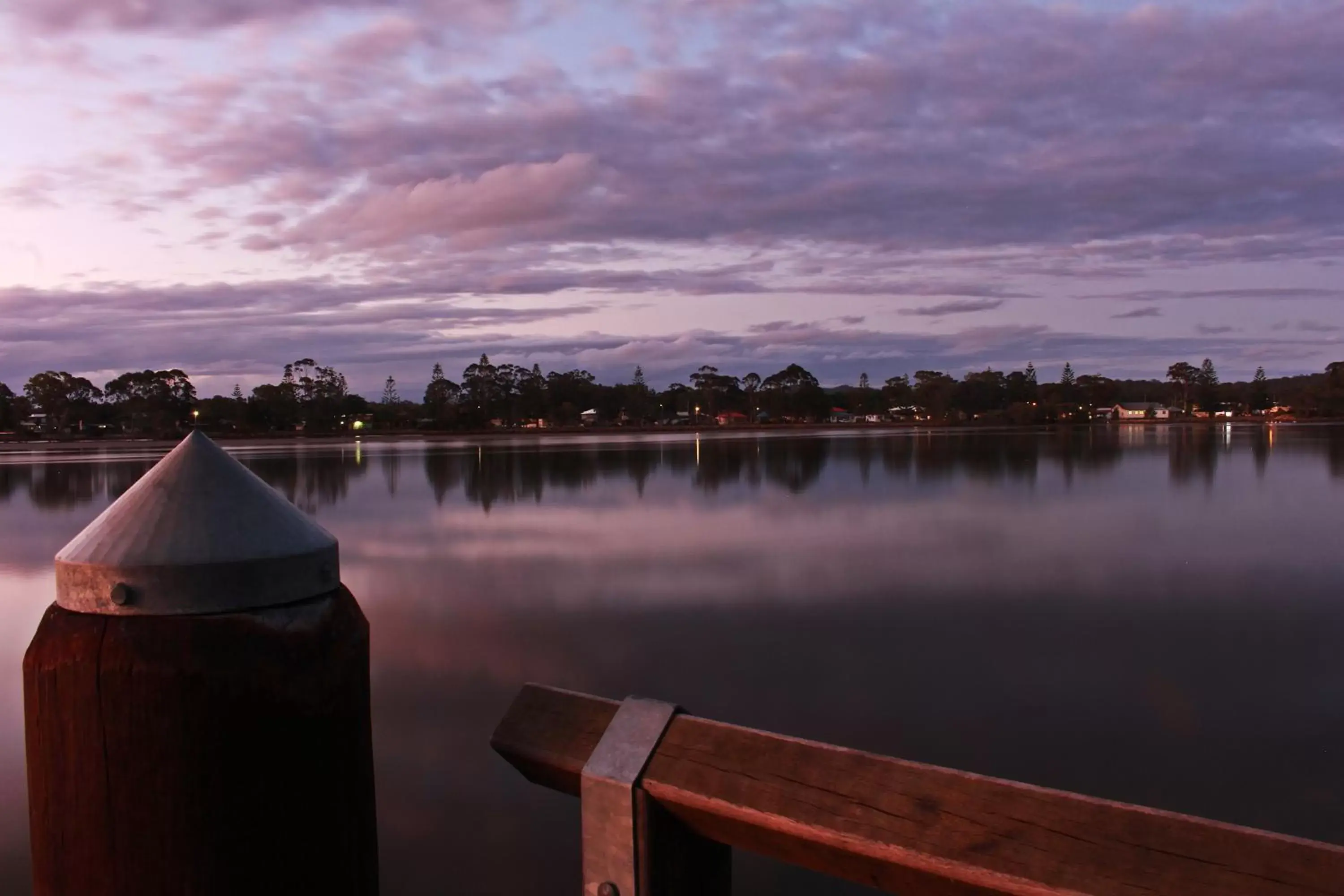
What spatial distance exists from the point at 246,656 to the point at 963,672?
23.2 ft

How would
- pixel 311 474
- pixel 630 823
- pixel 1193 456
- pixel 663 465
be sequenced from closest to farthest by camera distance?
1. pixel 630 823
2. pixel 311 474
3. pixel 663 465
4. pixel 1193 456

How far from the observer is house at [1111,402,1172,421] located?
169 meters

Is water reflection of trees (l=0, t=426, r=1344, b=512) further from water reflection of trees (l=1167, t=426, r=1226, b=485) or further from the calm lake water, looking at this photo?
the calm lake water

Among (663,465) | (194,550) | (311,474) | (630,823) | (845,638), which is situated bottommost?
(845,638)

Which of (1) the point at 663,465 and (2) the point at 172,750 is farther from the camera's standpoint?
(1) the point at 663,465

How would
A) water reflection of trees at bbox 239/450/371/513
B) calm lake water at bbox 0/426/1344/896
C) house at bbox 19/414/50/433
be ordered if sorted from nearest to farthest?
1. calm lake water at bbox 0/426/1344/896
2. water reflection of trees at bbox 239/450/371/513
3. house at bbox 19/414/50/433

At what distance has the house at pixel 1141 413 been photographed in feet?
554

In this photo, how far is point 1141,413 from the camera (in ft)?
602

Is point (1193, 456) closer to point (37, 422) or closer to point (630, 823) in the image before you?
point (630, 823)

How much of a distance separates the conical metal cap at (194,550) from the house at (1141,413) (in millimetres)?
176878

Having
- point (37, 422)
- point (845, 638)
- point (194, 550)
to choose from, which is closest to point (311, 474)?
point (845, 638)

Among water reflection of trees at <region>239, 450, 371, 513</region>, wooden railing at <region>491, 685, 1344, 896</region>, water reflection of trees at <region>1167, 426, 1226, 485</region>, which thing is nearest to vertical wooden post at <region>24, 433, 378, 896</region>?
wooden railing at <region>491, 685, 1344, 896</region>

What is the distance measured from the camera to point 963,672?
7.90 metres

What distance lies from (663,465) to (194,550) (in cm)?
3625
